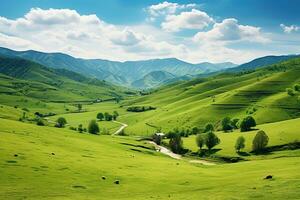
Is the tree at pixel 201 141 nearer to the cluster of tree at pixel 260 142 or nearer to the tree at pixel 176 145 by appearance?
the tree at pixel 176 145

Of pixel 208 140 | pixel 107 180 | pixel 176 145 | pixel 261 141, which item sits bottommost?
pixel 176 145

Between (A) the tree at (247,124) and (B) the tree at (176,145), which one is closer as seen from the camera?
(B) the tree at (176,145)

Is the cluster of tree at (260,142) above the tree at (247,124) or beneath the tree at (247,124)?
beneath

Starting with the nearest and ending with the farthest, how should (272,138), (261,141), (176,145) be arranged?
(261,141)
(272,138)
(176,145)

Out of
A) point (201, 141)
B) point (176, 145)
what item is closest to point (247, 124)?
point (201, 141)

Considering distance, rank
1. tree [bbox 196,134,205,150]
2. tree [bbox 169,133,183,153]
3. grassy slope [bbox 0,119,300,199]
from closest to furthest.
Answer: grassy slope [bbox 0,119,300,199], tree [bbox 196,134,205,150], tree [bbox 169,133,183,153]

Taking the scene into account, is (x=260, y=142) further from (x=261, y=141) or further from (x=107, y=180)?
(x=107, y=180)

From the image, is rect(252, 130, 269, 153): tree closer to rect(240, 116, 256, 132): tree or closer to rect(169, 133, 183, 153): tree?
rect(169, 133, 183, 153): tree

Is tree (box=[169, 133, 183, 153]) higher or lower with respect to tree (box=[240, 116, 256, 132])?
lower

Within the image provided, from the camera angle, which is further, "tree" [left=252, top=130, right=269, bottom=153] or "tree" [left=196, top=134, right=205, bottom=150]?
"tree" [left=196, top=134, right=205, bottom=150]

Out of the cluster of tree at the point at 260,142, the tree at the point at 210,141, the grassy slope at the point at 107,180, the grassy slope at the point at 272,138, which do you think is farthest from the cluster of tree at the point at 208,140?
the grassy slope at the point at 107,180

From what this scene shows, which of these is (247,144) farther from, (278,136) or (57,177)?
(57,177)

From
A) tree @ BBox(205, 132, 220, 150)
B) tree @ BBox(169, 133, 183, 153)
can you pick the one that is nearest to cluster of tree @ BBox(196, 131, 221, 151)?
tree @ BBox(205, 132, 220, 150)

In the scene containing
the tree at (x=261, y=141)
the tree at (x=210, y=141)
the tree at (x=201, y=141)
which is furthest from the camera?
the tree at (x=201, y=141)
